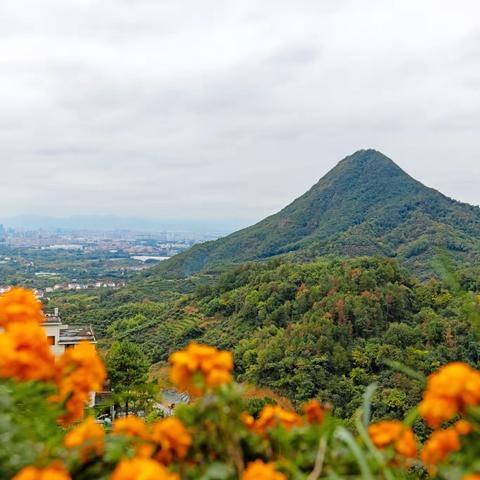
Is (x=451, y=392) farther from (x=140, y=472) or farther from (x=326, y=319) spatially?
(x=326, y=319)

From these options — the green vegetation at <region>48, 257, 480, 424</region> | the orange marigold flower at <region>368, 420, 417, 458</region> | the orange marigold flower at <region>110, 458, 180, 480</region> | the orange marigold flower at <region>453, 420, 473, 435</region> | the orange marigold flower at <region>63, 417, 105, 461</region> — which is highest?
the orange marigold flower at <region>453, 420, 473, 435</region>

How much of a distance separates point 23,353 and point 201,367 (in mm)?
289

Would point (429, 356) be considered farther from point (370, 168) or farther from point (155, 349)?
point (370, 168)

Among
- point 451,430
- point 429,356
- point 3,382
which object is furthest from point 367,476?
point 429,356

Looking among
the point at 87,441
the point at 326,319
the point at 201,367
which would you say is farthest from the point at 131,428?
the point at 326,319

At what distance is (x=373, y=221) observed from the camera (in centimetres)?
5003

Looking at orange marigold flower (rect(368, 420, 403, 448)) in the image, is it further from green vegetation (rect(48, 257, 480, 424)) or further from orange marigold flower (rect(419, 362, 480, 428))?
green vegetation (rect(48, 257, 480, 424))

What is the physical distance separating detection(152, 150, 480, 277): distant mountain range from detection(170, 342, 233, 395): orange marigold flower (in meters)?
33.8

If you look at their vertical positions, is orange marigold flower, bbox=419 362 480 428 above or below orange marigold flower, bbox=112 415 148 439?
above

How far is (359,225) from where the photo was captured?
167 ft

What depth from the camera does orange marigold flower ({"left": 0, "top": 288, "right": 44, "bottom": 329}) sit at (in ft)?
3.18

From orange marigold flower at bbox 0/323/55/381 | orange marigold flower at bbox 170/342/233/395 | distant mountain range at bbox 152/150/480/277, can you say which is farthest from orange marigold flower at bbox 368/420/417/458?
distant mountain range at bbox 152/150/480/277

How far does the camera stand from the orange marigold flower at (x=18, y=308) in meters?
0.97

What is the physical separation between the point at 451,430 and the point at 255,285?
23087mm
